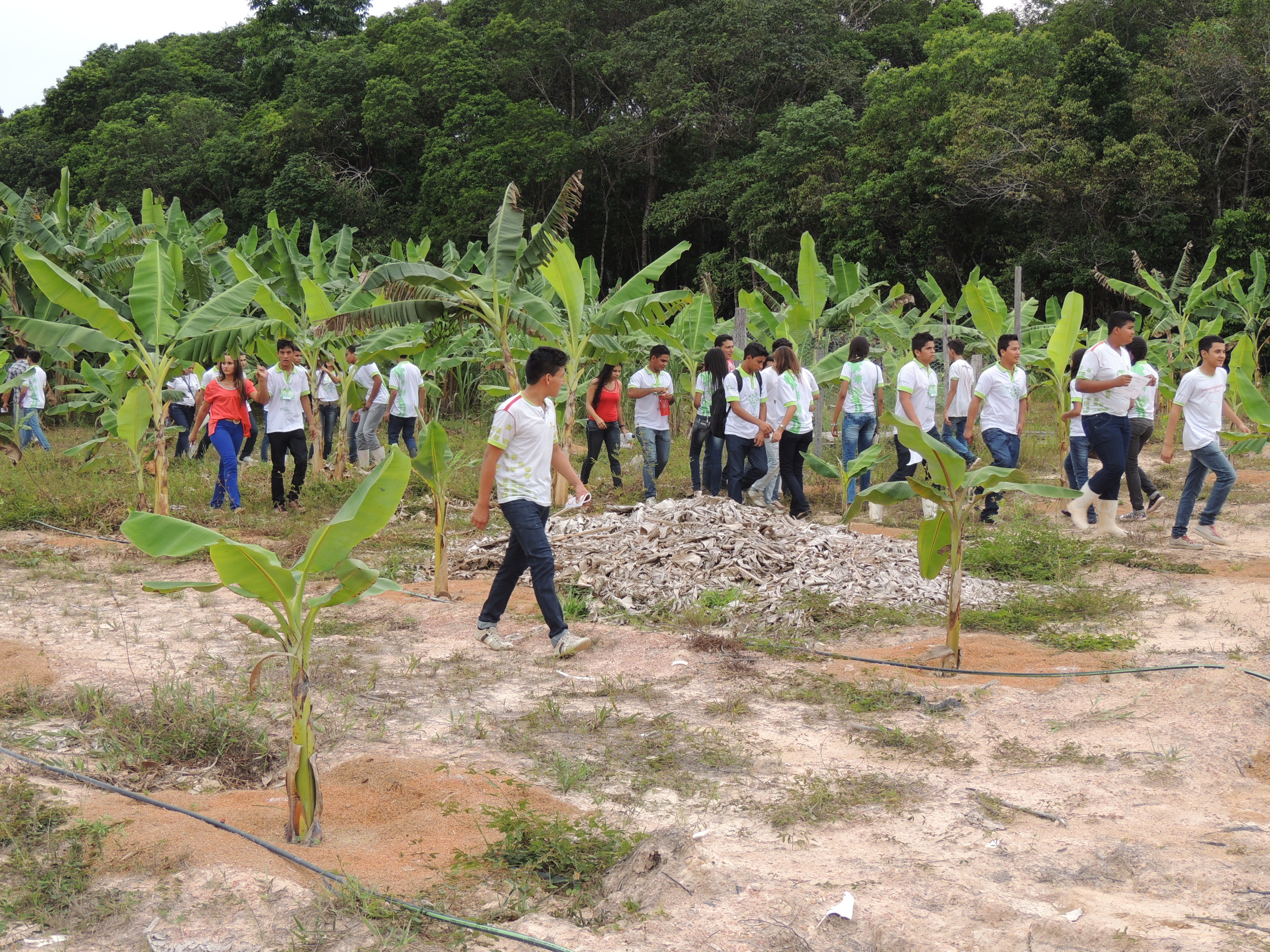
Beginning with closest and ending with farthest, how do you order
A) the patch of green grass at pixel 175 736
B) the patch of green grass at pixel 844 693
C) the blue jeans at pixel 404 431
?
the patch of green grass at pixel 175 736 → the patch of green grass at pixel 844 693 → the blue jeans at pixel 404 431

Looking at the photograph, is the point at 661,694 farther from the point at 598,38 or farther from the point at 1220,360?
the point at 598,38

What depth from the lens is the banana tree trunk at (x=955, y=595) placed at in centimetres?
561

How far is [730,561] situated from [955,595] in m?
2.21

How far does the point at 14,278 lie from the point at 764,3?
795 inches

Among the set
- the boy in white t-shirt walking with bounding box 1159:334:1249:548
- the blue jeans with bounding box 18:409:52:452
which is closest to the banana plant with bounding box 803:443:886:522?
the boy in white t-shirt walking with bounding box 1159:334:1249:548

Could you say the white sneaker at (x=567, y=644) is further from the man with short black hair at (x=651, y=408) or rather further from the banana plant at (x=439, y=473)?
the man with short black hair at (x=651, y=408)

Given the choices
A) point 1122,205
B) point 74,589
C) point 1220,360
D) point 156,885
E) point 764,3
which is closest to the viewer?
point 156,885

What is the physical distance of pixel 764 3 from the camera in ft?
91.9

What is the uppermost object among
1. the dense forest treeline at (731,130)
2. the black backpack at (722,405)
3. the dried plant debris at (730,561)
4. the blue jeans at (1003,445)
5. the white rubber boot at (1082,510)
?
the dense forest treeline at (731,130)

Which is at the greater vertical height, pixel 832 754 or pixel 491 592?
pixel 491 592

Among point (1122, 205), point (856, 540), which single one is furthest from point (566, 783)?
point (1122, 205)

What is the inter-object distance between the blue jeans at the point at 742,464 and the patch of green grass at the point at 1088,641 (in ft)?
11.1

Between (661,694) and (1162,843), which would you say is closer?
(1162,843)

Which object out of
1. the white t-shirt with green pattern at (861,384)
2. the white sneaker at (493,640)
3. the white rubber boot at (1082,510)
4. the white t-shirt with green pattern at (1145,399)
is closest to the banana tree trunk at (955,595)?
the white sneaker at (493,640)
